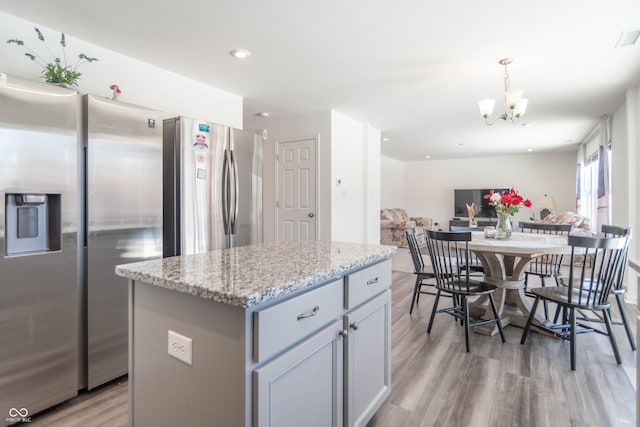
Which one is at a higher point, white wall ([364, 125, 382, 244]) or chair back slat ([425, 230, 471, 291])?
white wall ([364, 125, 382, 244])

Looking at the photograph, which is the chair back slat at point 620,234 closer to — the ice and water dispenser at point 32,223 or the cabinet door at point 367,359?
the cabinet door at point 367,359

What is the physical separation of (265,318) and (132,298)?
615 millimetres

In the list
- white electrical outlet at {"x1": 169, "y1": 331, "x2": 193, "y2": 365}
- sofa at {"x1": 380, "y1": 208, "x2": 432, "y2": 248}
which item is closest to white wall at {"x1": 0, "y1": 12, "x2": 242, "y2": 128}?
white electrical outlet at {"x1": 169, "y1": 331, "x2": 193, "y2": 365}

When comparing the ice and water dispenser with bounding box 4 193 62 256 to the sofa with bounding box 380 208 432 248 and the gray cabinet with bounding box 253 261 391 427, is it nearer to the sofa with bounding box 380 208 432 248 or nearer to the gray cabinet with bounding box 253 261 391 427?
the gray cabinet with bounding box 253 261 391 427

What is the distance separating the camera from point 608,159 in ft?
15.9

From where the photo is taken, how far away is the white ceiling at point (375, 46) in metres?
2.21

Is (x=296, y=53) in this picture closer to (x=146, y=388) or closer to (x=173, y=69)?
(x=173, y=69)

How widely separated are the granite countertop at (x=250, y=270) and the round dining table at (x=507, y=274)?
1.45 m

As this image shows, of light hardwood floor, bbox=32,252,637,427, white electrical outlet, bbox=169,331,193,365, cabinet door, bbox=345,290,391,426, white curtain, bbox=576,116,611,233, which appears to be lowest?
light hardwood floor, bbox=32,252,637,427

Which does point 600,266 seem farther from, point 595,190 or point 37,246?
point 595,190

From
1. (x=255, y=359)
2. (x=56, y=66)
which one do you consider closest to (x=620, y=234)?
A: (x=255, y=359)

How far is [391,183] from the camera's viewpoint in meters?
10.3

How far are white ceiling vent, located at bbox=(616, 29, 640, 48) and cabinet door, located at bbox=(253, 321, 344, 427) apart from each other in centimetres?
306

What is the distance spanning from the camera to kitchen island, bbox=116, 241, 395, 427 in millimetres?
990
